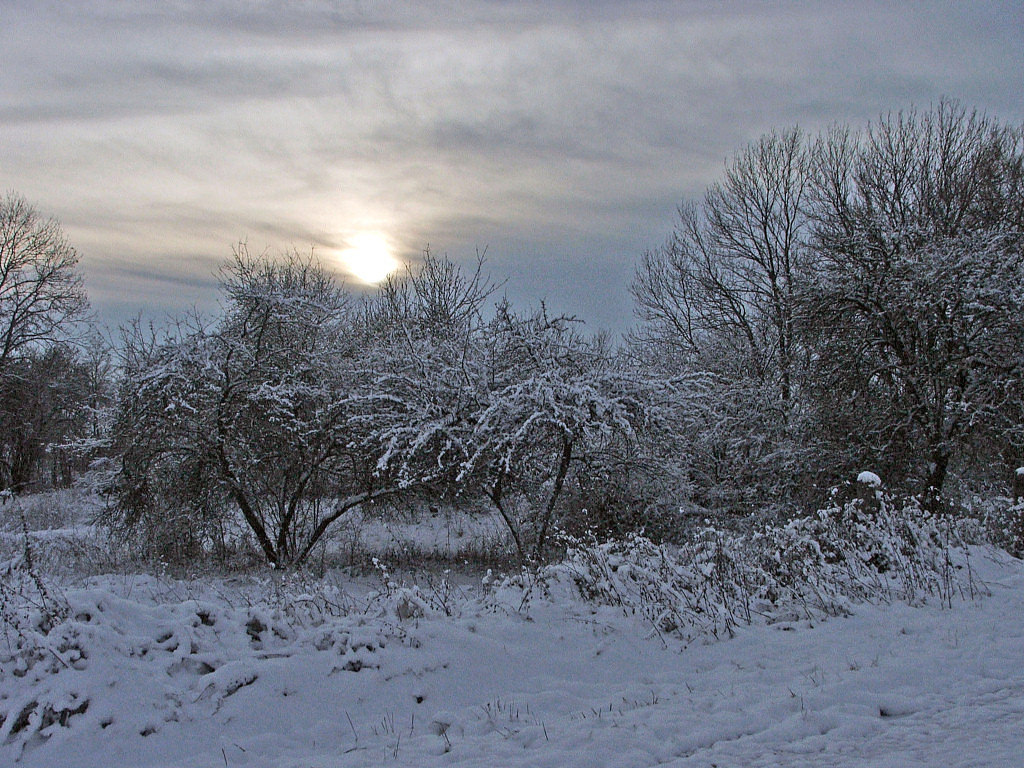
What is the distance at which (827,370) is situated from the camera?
49.2ft

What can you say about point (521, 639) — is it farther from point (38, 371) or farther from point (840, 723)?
point (38, 371)

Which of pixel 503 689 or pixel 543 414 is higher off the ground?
pixel 543 414

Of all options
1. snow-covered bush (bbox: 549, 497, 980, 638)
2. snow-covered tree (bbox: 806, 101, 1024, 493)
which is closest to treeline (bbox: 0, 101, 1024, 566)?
snow-covered tree (bbox: 806, 101, 1024, 493)

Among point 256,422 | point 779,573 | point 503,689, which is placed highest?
point 256,422

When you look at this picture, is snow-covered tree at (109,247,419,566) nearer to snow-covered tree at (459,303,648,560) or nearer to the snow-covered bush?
snow-covered tree at (459,303,648,560)

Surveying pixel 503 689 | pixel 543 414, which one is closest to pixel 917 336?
pixel 543 414

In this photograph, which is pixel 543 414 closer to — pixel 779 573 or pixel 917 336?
pixel 779 573

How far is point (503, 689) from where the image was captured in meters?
4.99

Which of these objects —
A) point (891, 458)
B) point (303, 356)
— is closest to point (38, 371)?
point (303, 356)

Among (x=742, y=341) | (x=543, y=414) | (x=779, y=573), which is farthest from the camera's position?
(x=742, y=341)

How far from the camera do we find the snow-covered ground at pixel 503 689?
12.5ft

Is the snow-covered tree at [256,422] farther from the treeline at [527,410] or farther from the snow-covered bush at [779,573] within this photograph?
the snow-covered bush at [779,573]

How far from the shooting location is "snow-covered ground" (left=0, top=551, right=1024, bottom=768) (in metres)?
3.81

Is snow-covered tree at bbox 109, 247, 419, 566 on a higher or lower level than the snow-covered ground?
higher
